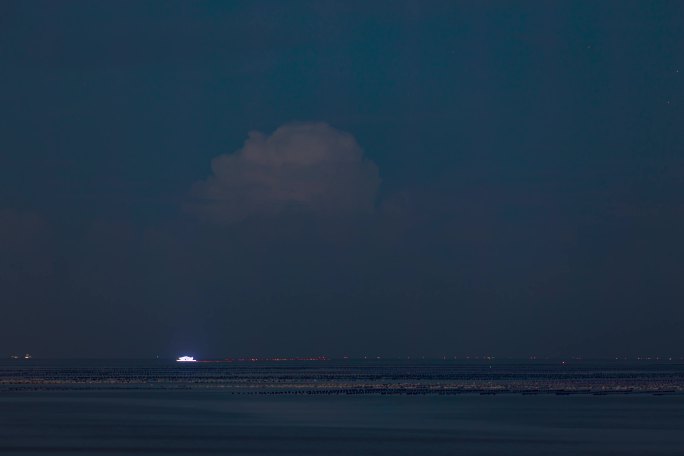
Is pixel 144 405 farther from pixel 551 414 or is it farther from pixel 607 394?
pixel 607 394

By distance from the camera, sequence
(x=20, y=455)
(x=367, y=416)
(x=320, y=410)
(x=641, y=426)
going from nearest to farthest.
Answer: (x=20, y=455)
(x=641, y=426)
(x=367, y=416)
(x=320, y=410)

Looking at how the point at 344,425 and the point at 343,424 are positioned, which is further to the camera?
the point at 343,424

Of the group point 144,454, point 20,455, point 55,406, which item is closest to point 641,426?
point 144,454

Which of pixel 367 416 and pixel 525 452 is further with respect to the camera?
pixel 367 416

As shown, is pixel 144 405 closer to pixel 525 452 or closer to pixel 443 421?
pixel 443 421

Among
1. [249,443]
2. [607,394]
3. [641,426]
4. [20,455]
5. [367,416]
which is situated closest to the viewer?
[20,455]

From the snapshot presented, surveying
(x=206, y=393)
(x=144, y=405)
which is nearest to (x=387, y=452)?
(x=144, y=405)
